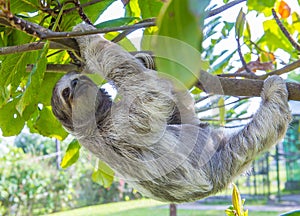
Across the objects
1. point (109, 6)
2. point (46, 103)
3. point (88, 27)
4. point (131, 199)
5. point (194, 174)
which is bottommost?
point (131, 199)

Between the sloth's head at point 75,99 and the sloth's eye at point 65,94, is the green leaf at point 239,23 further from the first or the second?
the sloth's eye at point 65,94

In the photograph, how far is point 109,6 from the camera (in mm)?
1732

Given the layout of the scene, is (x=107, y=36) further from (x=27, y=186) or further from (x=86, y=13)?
(x=27, y=186)

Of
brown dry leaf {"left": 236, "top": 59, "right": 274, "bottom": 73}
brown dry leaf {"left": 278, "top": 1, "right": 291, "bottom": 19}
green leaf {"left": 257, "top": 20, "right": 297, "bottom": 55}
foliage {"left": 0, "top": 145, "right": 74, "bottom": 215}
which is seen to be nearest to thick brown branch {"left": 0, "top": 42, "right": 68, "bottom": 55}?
brown dry leaf {"left": 236, "top": 59, "right": 274, "bottom": 73}

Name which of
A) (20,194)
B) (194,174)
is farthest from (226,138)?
(20,194)

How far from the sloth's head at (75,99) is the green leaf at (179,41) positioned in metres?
1.21

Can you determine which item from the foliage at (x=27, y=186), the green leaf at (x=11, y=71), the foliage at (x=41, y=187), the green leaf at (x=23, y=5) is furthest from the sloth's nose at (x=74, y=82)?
the foliage at (x=27, y=186)

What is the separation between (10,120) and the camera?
→ 6.22ft

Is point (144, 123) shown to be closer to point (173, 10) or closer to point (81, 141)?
point (81, 141)

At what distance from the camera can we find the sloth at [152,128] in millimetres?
1662

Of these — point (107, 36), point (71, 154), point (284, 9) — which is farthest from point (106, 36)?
point (284, 9)

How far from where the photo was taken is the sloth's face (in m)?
1.65

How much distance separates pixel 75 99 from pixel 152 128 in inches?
12.1

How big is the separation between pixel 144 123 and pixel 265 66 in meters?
1.10
